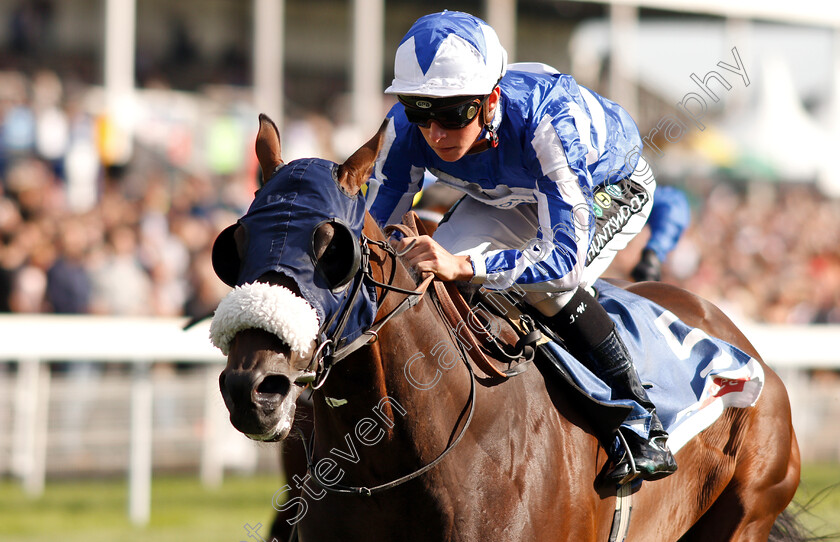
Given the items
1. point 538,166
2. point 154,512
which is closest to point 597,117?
point 538,166

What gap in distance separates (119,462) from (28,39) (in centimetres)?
1071

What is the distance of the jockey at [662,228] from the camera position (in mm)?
5105

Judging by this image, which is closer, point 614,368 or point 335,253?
point 335,253

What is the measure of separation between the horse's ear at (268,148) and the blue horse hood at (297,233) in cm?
12

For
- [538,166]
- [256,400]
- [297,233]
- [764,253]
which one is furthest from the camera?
[764,253]

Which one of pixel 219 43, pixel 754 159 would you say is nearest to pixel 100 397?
pixel 219 43

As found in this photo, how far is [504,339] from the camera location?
3174 mm

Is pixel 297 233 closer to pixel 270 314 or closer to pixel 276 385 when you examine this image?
pixel 270 314

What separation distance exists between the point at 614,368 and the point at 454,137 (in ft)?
3.02

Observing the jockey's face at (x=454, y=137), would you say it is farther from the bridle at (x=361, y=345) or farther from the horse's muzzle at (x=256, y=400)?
the horse's muzzle at (x=256, y=400)

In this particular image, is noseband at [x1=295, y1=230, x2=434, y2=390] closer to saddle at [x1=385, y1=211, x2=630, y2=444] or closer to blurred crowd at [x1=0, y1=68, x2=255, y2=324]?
saddle at [x1=385, y1=211, x2=630, y2=444]

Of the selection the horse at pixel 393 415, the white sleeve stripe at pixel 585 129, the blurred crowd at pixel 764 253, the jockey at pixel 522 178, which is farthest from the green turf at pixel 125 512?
the blurred crowd at pixel 764 253

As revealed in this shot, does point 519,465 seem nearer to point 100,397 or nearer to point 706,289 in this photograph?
point 100,397

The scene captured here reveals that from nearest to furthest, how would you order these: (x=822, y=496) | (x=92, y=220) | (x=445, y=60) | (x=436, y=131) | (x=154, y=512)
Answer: (x=445, y=60), (x=436, y=131), (x=154, y=512), (x=822, y=496), (x=92, y=220)
